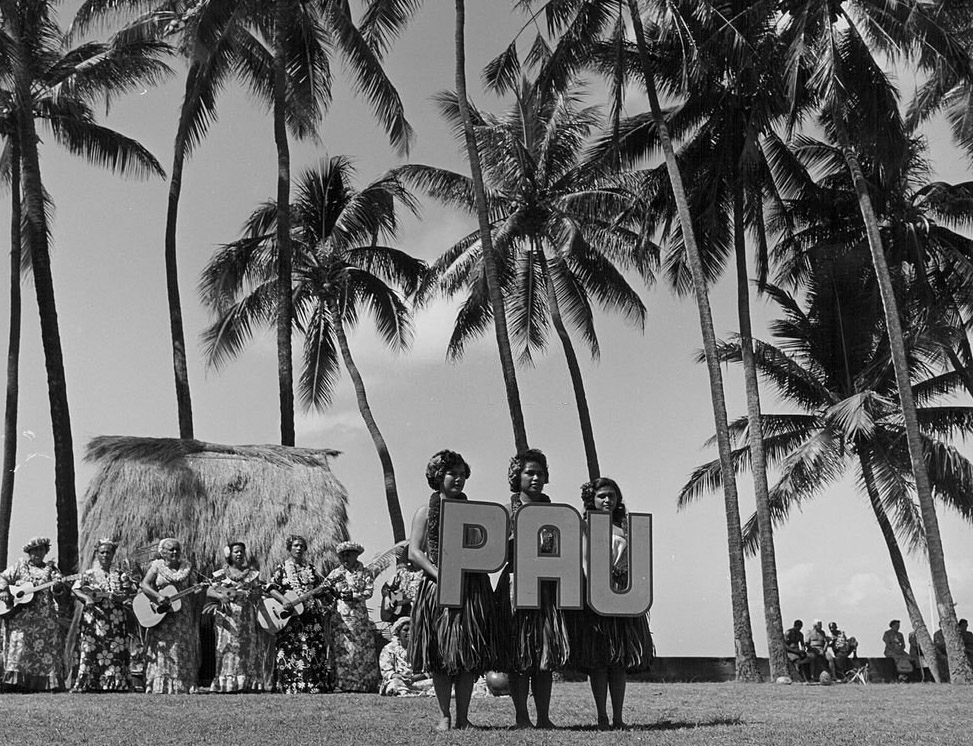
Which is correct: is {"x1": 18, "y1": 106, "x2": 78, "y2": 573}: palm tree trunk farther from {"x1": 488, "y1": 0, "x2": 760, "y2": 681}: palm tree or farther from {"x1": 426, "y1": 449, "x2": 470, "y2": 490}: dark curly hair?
{"x1": 426, "y1": 449, "x2": 470, "y2": 490}: dark curly hair

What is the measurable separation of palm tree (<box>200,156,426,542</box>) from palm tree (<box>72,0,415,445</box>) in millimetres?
3803

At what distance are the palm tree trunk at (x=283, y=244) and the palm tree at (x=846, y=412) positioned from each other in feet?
32.6

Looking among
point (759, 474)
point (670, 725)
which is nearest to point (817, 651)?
point (759, 474)

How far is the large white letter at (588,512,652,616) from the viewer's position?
7.32 meters

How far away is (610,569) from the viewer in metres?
7.36

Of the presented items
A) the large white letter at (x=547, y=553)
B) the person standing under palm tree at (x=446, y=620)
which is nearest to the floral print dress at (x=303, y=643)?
the person standing under palm tree at (x=446, y=620)

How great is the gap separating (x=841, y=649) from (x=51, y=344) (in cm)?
1635

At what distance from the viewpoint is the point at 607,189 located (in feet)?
91.2

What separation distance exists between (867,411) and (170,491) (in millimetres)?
15149

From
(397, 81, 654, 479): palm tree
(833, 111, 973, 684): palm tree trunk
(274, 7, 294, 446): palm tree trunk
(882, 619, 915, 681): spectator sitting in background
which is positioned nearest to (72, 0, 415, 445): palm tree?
(274, 7, 294, 446): palm tree trunk

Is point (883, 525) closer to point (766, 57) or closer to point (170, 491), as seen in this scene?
point (766, 57)

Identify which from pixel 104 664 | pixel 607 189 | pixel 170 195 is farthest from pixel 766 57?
pixel 104 664

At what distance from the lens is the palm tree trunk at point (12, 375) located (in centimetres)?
2453

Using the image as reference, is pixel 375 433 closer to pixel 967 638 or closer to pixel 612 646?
Result: pixel 967 638
